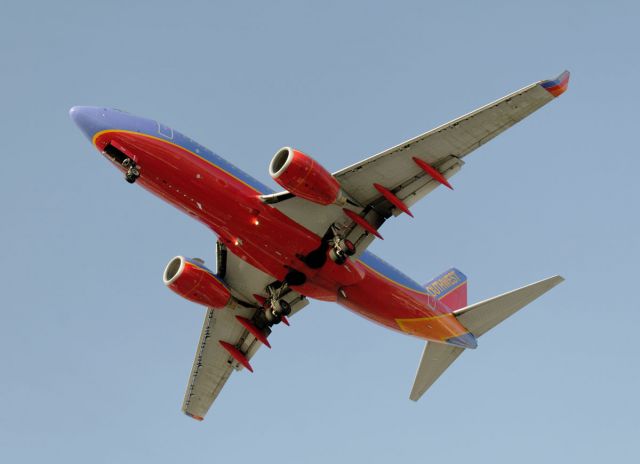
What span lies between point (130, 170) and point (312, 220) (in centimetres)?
825

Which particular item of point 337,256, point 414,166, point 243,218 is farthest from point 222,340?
point 414,166

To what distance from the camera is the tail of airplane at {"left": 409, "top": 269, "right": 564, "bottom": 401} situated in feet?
132

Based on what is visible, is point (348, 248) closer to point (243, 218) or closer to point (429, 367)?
point (243, 218)

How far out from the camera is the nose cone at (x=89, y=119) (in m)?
33.8

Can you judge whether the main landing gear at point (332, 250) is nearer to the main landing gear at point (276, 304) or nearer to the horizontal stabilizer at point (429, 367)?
the main landing gear at point (276, 304)

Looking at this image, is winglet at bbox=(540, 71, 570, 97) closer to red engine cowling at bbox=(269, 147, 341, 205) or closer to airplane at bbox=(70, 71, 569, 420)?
airplane at bbox=(70, 71, 569, 420)

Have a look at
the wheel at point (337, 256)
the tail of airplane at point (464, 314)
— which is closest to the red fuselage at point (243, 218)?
the wheel at point (337, 256)

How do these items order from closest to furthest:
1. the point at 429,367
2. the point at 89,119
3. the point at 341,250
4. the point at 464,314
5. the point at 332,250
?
the point at 89,119 → the point at 341,250 → the point at 332,250 → the point at 464,314 → the point at 429,367

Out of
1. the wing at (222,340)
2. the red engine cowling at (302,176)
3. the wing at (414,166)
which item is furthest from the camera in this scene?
the wing at (222,340)

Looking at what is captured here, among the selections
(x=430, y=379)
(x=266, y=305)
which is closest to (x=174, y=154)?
(x=266, y=305)

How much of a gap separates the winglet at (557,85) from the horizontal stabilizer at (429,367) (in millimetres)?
16464

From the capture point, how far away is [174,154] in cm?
3459

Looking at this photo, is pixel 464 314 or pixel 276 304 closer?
pixel 276 304

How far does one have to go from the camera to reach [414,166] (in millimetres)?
35719
